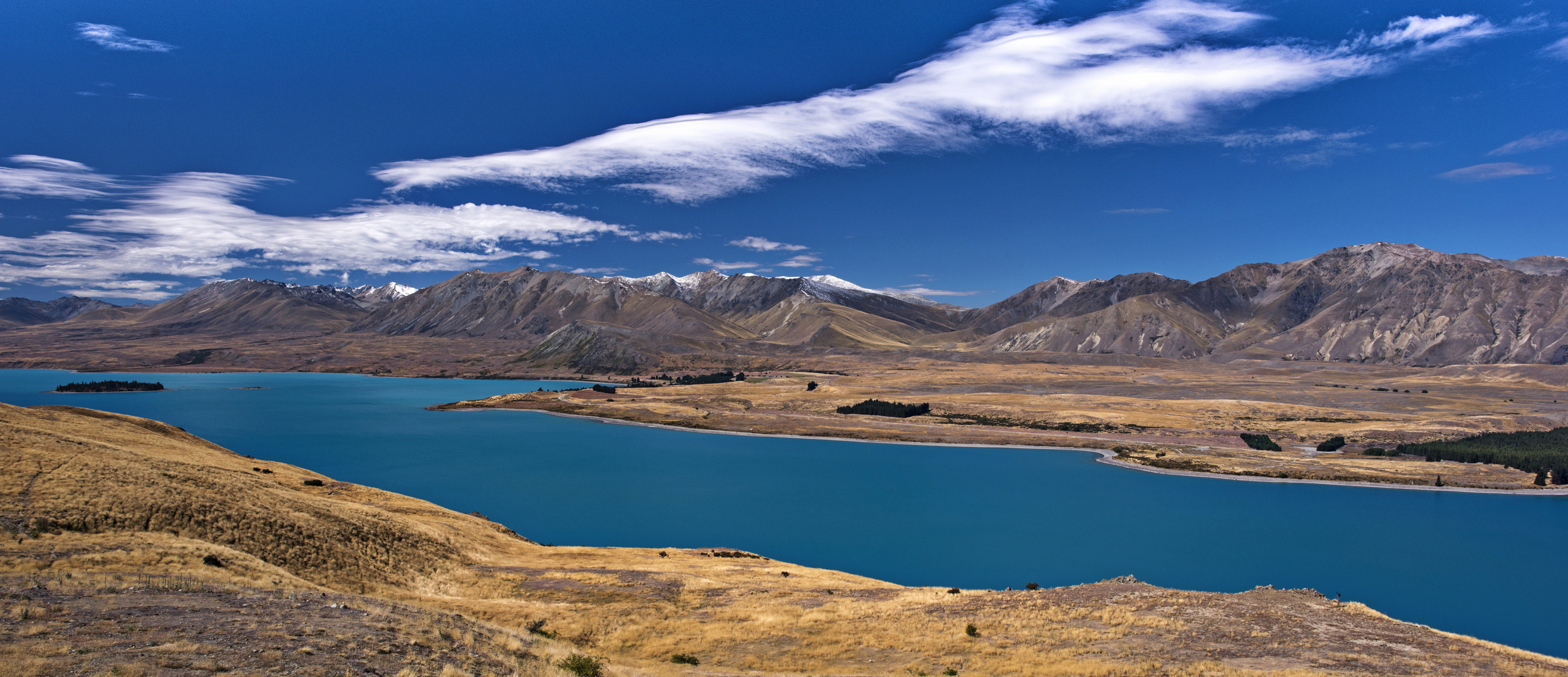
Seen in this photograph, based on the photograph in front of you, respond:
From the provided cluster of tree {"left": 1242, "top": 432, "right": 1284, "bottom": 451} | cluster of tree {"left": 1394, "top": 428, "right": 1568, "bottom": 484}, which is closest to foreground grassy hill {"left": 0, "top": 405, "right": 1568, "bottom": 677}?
cluster of tree {"left": 1242, "top": 432, "right": 1284, "bottom": 451}

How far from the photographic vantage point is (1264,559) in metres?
55.5

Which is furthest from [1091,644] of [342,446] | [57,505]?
[342,446]

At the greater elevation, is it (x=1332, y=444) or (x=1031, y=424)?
(x=1332, y=444)

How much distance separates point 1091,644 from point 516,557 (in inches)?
1243

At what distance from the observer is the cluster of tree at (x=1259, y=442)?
345 feet

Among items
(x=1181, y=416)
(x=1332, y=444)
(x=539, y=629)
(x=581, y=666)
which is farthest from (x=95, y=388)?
(x=1332, y=444)

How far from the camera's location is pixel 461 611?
2864cm

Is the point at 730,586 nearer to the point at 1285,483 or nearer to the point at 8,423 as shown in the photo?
the point at 8,423

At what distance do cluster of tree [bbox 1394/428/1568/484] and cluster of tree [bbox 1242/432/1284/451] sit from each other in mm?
14675

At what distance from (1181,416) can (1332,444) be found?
30.3 meters

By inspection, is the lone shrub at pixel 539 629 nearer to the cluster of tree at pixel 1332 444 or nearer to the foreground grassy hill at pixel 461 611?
the foreground grassy hill at pixel 461 611

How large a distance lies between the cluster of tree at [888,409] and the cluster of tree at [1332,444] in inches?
2528

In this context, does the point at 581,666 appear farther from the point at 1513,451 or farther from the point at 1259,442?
the point at 1513,451

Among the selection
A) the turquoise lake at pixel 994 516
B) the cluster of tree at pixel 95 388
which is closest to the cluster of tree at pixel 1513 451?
the turquoise lake at pixel 994 516
